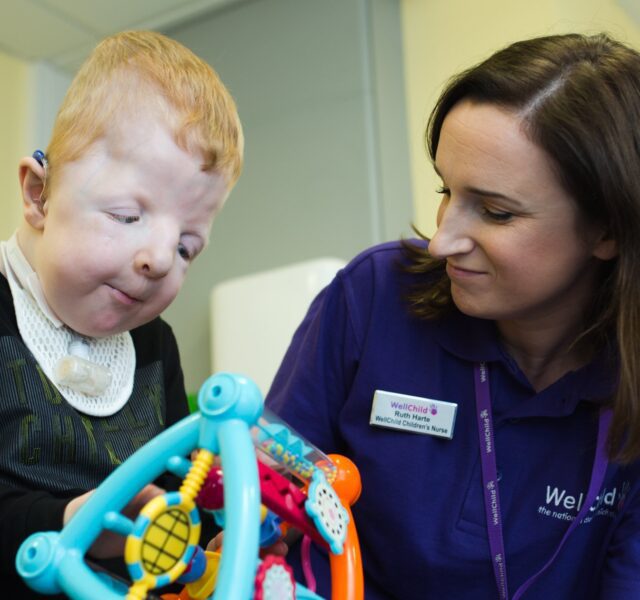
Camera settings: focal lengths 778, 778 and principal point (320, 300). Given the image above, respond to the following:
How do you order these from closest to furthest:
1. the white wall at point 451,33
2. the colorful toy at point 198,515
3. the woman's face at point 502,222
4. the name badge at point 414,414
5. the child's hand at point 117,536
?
the colorful toy at point 198,515 → the child's hand at point 117,536 → the woman's face at point 502,222 → the name badge at point 414,414 → the white wall at point 451,33

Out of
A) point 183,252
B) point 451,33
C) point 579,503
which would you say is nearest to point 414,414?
point 579,503

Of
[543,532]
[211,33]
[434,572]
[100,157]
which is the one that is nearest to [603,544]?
[543,532]

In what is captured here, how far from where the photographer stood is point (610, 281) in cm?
107

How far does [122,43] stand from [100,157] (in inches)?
7.9

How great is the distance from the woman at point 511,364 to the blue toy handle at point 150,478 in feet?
1.65

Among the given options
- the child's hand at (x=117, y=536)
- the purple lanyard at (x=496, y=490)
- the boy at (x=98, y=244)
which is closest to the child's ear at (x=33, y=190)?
the boy at (x=98, y=244)

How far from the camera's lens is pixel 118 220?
842 mm

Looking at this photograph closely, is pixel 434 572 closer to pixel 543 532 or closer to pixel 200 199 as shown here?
pixel 543 532

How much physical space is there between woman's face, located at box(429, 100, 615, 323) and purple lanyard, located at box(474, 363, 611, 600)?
0.15 metres

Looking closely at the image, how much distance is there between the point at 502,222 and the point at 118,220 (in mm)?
475

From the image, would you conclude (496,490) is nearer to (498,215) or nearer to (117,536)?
(498,215)

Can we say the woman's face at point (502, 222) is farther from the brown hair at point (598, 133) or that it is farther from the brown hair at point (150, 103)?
the brown hair at point (150, 103)

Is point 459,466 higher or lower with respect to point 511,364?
lower

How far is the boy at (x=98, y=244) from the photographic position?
841mm
